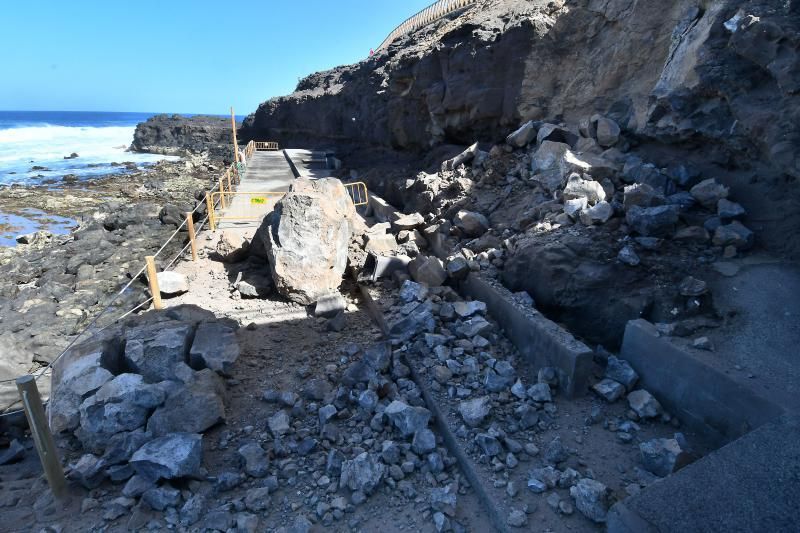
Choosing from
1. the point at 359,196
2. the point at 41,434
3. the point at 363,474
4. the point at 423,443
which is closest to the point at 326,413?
the point at 363,474

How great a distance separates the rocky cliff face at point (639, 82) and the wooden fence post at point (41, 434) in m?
7.05

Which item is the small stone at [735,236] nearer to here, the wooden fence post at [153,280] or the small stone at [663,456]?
the small stone at [663,456]

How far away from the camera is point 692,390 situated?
3.71 m

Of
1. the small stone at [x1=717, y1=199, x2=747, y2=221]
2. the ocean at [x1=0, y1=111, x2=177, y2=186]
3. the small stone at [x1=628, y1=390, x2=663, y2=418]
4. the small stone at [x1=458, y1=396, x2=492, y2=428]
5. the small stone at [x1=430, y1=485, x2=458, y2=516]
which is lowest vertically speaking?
the ocean at [x1=0, y1=111, x2=177, y2=186]

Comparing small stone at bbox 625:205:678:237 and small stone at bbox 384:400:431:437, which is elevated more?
small stone at bbox 625:205:678:237

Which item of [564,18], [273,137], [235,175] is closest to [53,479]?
[564,18]

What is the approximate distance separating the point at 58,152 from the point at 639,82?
191 feet

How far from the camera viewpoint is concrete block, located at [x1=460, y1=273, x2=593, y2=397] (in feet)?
13.5

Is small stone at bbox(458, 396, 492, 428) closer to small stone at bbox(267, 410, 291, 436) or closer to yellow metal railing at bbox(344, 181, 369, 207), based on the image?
small stone at bbox(267, 410, 291, 436)

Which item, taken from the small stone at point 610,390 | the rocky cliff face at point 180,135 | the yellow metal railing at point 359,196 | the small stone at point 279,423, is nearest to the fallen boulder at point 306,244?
the small stone at point 279,423

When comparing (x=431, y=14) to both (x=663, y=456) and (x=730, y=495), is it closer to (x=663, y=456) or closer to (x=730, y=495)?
(x=663, y=456)

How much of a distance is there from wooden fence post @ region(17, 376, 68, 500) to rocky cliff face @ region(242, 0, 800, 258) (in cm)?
705

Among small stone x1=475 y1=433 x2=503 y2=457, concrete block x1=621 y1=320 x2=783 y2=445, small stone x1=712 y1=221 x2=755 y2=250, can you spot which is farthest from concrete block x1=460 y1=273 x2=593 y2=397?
small stone x1=712 y1=221 x2=755 y2=250

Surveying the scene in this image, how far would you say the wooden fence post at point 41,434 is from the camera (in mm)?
3107
